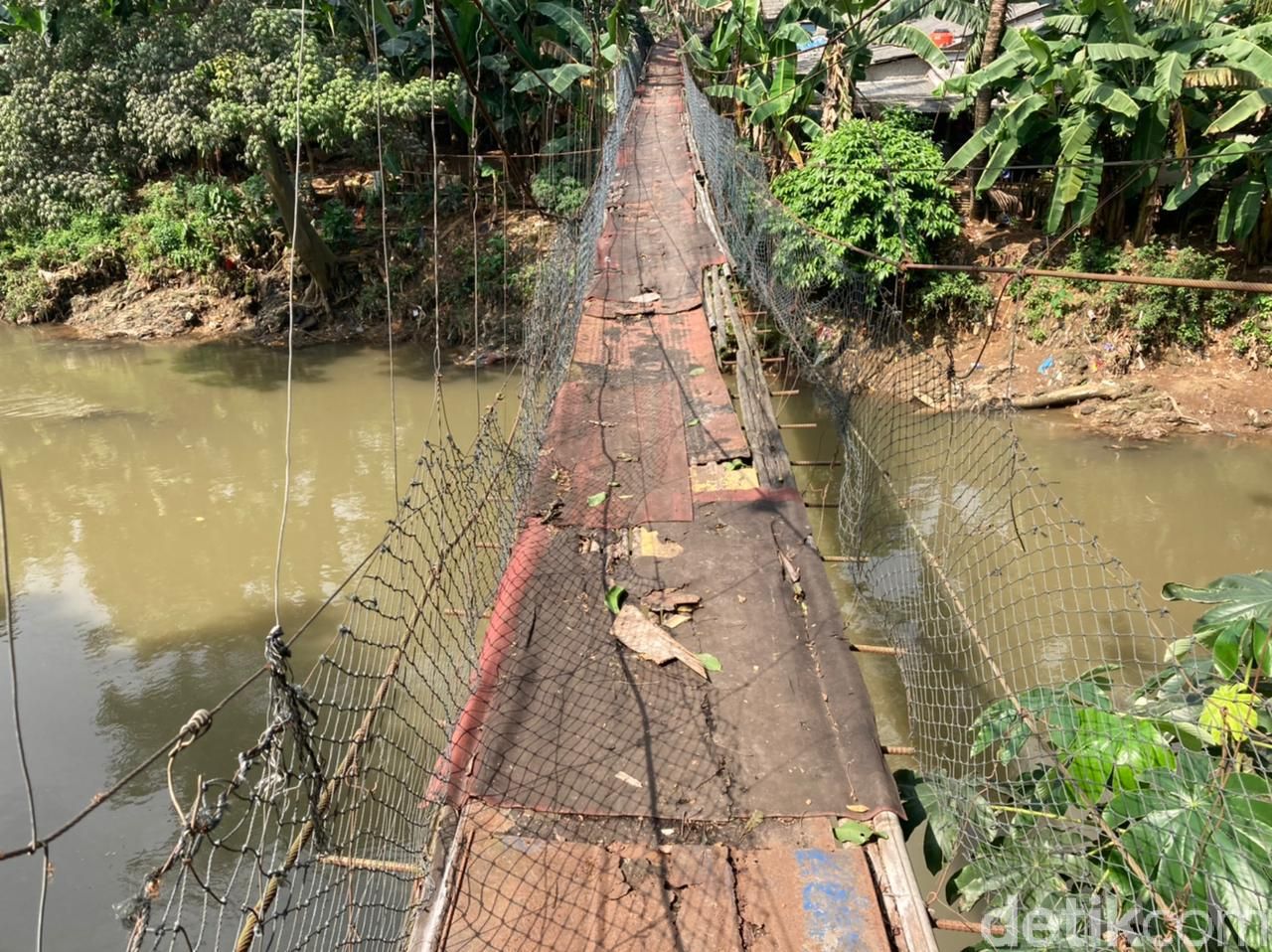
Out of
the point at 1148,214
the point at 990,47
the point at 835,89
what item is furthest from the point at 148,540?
the point at 1148,214

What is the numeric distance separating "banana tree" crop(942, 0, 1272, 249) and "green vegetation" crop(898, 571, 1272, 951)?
467cm

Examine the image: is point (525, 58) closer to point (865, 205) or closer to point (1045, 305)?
point (865, 205)

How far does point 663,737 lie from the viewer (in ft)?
6.46

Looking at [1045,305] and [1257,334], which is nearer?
[1257,334]

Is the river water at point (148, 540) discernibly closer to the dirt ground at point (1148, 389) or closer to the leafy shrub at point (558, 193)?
the leafy shrub at point (558, 193)

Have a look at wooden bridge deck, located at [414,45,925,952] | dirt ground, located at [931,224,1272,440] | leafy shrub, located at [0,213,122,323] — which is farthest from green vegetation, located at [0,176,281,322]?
wooden bridge deck, located at [414,45,925,952]

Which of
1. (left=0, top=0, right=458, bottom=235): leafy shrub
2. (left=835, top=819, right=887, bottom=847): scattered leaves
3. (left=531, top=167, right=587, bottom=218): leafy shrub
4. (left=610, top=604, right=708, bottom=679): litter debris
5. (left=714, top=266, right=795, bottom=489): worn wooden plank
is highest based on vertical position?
(left=0, top=0, right=458, bottom=235): leafy shrub

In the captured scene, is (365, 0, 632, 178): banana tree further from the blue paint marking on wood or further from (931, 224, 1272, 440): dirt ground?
the blue paint marking on wood

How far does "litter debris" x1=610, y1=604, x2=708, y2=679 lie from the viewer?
2.18 meters

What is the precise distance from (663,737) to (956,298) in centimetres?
626

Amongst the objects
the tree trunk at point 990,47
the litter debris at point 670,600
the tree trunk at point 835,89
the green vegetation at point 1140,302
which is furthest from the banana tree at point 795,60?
the litter debris at point 670,600

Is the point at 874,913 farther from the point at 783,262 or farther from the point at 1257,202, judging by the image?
the point at 1257,202

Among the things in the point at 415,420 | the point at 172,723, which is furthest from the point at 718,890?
the point at 415,420

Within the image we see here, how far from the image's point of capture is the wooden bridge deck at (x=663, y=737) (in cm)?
159
